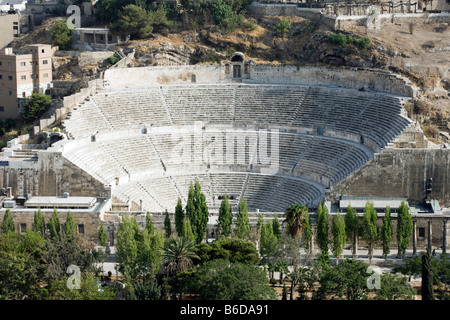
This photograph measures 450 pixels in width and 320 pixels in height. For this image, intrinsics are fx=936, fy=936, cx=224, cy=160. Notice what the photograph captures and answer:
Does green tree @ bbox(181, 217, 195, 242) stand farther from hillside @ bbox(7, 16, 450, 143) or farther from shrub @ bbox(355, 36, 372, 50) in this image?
shrub @ bbox(355, 36, 372, 50)

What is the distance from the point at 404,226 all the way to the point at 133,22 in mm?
33661

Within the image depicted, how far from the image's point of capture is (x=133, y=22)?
258 feet

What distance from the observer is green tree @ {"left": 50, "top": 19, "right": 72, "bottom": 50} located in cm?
8000

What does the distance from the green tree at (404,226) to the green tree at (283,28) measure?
2791 centimetres

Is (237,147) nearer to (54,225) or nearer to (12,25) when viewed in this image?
(54,225)

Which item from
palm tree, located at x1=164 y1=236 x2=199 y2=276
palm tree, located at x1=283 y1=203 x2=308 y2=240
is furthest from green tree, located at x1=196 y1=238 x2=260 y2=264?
palm tree, located at x1=283 y1=203 x2=308 y2=240

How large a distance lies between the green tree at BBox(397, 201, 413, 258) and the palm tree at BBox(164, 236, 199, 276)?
12.9m

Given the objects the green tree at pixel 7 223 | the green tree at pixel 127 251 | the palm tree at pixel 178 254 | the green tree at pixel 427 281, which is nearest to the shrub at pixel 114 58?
the green tree at pixel 7 223

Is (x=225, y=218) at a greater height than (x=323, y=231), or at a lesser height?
greater

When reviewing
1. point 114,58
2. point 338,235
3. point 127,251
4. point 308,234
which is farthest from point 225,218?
point 114,58

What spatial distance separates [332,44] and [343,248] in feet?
78.4
